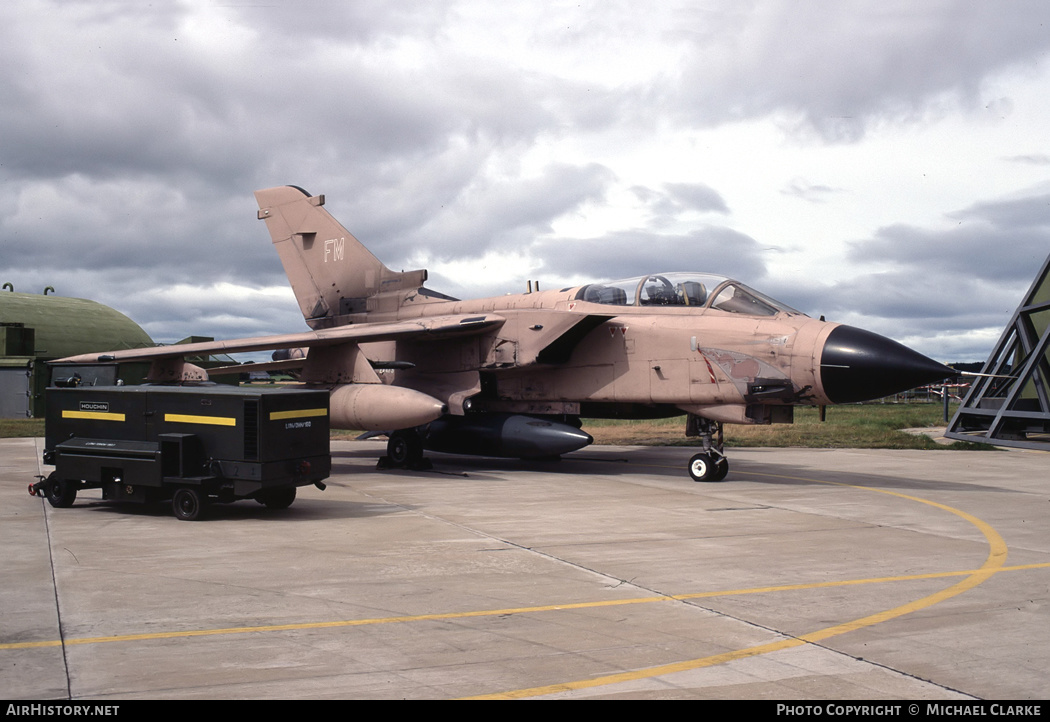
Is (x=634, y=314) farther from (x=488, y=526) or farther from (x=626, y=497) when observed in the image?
(x=488, y=526)

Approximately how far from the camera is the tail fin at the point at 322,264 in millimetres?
19516

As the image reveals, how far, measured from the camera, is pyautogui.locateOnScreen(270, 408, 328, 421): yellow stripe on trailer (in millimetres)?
9884

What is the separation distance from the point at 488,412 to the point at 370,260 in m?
5.08

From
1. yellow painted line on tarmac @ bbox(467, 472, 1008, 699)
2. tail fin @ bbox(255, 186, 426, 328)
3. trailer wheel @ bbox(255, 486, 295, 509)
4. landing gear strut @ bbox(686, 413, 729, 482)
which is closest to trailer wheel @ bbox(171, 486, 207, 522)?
trailer wheel @ bbox(255, 486, 295, 509)

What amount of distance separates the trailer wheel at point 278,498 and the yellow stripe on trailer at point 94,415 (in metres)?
1.96

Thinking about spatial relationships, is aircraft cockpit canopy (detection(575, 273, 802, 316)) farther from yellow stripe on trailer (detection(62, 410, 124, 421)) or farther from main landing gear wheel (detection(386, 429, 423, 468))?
yellow stripe on trailer (detection(62, 410, 124, 421))

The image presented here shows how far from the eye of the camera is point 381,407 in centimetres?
1456

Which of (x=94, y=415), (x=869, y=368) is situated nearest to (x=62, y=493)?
(x=94, y=415)

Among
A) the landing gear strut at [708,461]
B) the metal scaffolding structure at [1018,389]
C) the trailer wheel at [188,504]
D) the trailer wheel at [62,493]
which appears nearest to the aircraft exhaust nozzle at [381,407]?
the landing gear strut at [708,461]

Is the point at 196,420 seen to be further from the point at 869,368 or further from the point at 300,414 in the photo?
the point at 869,368

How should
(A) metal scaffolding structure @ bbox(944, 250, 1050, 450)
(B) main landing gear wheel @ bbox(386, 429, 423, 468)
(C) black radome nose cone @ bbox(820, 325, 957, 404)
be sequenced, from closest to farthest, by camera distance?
(C) black radome nose cone @ bbox(820, 325, 957, 404) < (B) main landing gear wheel @ bbox(386, 429, 423, 468) < (A) metal scaffolding structure @ bbox(944, 250, 1050, 450)

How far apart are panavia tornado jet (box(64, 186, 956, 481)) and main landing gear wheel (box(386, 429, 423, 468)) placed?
4 cm

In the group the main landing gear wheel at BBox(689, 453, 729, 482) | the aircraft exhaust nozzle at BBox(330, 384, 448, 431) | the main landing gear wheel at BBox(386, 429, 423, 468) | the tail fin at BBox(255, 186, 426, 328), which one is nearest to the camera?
the main landing gear wheel at BBox(689, 453, 729, 482)

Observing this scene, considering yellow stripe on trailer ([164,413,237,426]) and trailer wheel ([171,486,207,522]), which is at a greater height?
yellow stripe on trailer ([164,413,237,426])
